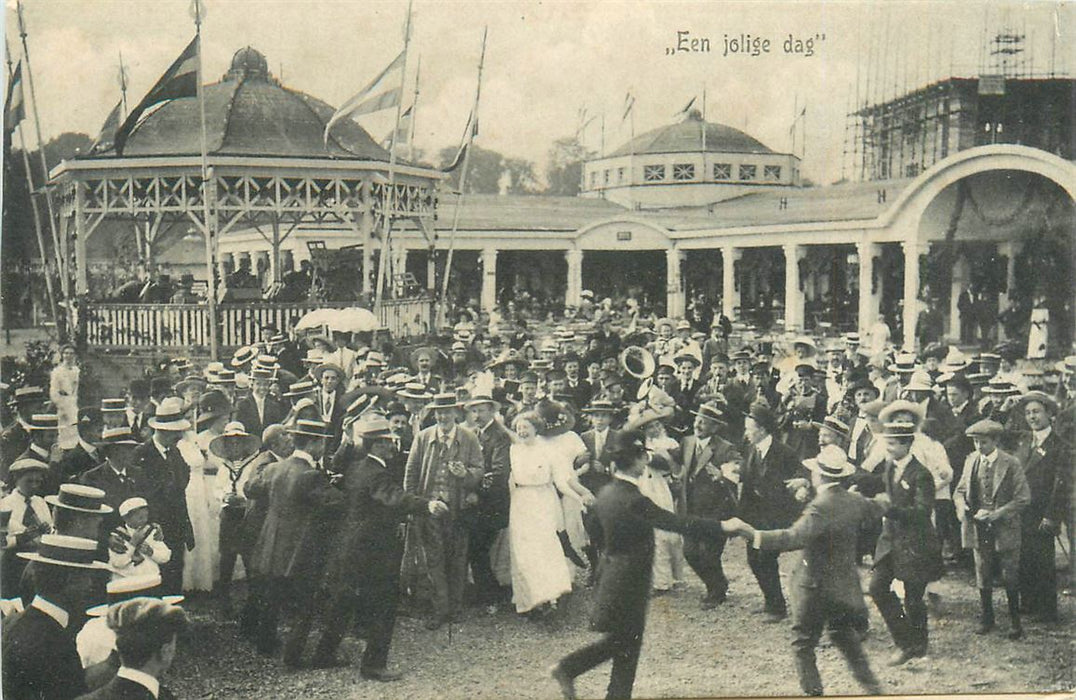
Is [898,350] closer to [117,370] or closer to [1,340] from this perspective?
[117,370]

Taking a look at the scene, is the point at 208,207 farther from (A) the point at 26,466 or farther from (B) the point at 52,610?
(B) the point at 52,610

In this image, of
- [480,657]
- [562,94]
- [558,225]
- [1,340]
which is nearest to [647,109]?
[562,94]

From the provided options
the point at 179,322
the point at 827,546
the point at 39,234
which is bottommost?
the point at 827,546

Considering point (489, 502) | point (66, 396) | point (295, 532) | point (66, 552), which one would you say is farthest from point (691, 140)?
point (66, 552)

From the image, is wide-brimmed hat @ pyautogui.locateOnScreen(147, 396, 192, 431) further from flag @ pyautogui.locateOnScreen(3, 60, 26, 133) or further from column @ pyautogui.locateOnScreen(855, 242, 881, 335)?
column @ pyautogui.locateOnScreen(855, 242, 881, 335)

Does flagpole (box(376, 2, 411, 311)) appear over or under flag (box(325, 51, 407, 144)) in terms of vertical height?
under

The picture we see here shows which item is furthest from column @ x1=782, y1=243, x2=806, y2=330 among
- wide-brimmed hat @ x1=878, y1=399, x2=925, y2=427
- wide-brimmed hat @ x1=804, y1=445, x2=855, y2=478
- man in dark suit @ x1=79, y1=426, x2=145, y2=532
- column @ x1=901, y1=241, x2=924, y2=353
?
man in dark suit @ x1=79, y1=426, x2=145, y2=532

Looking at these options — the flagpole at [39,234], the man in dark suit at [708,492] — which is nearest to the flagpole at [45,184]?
the flagpole at [39,234]
